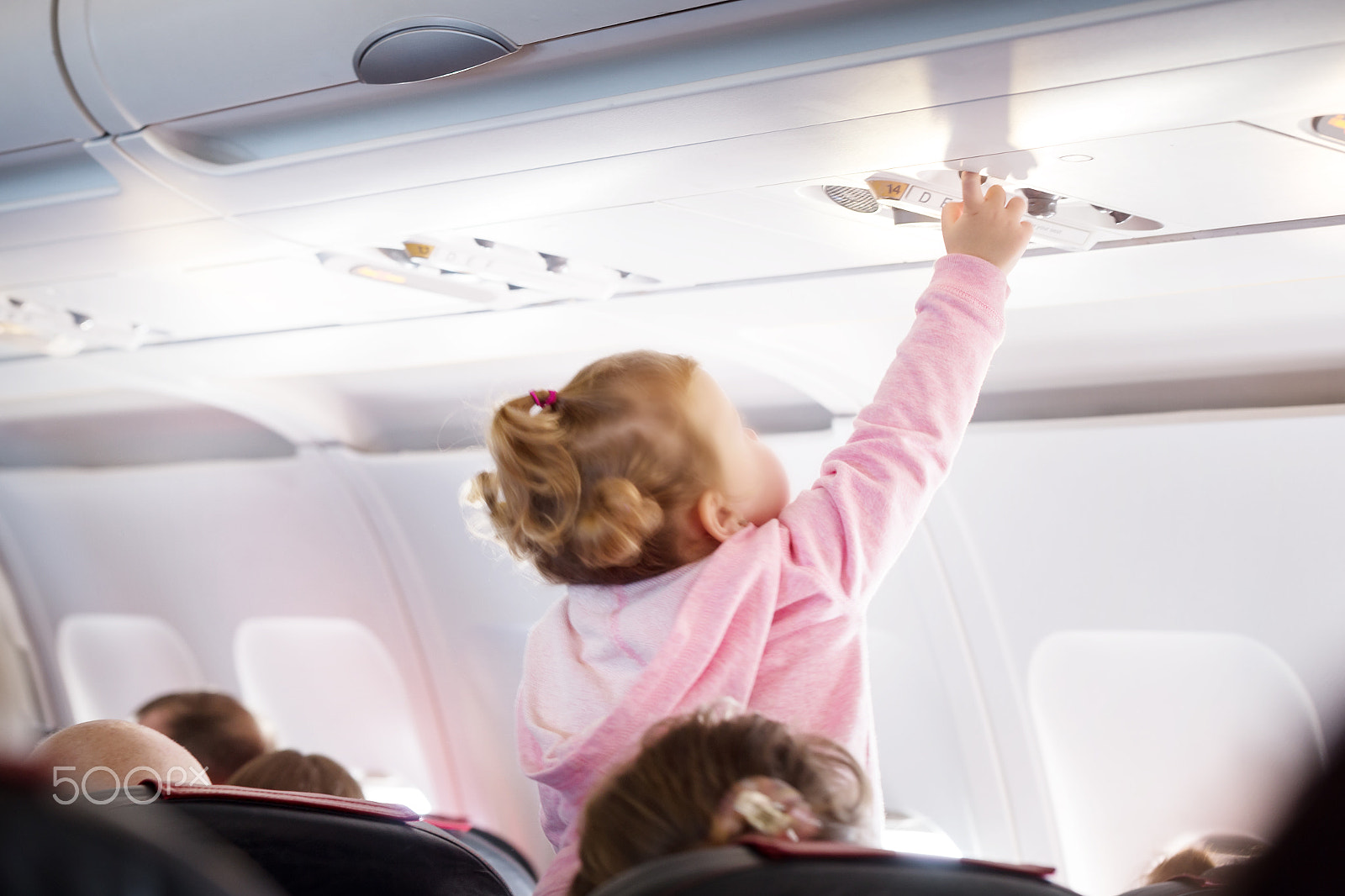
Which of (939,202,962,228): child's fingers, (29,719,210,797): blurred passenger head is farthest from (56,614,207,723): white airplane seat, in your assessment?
(939,202,962,228): child's fingers

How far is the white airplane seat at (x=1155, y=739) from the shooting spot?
2168 mm

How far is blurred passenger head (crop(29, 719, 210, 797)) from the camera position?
1338 millimetres

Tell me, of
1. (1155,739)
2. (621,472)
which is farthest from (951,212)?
(1155,739)

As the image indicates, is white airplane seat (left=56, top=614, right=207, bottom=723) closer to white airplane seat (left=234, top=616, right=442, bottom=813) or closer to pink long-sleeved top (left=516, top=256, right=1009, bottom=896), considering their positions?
white airplane seat (left=234, top=616, right=442, bottom=813)

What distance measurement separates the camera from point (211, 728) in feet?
10.00

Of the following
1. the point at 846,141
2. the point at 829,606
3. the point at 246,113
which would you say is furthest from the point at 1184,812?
the point at 246,113

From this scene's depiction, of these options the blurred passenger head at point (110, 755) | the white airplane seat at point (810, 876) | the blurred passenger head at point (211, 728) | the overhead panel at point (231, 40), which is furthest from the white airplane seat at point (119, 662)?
the white airplane seat at point (810, 876)

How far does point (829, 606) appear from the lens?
136cm

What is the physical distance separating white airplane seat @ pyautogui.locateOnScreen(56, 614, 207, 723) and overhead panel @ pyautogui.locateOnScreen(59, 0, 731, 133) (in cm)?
315

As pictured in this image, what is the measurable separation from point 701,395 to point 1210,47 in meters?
0.76

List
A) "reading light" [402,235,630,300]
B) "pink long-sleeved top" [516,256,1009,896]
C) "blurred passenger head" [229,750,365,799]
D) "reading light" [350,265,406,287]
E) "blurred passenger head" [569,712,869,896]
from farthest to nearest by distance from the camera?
"blurred passenger head" [229,750,365,799], "reading light" [350,265,406,287], "reading light" [402,235,630,300], "pink long-sleeved top" [516,256,1009,896], "blurred passenger head" [569,712,869,896]

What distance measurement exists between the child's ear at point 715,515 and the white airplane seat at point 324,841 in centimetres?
53

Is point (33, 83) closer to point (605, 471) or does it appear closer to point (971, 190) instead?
point (605, 471)

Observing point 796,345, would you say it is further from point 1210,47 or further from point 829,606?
point 1210,47
